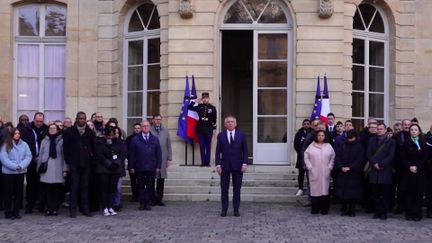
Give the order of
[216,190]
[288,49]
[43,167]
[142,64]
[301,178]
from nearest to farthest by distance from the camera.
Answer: [43,167] < [301,178] < [216,190] < [288,49] < [142,64]

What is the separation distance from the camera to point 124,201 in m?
14.0

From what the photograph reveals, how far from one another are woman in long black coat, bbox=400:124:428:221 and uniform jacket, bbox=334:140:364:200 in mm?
749

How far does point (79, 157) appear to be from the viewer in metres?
11.9

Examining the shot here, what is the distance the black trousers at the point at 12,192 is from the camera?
11727 mm

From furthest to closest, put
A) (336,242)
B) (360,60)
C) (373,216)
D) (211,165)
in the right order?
1. (360,60)
2. (211,165)
3. (373,216)
4. (336,242)

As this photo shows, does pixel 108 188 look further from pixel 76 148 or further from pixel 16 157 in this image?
pixel 16 157

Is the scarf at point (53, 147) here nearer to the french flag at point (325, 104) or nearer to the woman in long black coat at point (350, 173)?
the woman in long black coat at point (350, 173)

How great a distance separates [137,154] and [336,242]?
471cm

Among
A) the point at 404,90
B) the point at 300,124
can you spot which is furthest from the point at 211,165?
the point at 404,90

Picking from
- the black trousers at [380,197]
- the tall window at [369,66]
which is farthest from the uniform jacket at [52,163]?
the tall window at [369,66]

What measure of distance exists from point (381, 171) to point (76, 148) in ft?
17.6

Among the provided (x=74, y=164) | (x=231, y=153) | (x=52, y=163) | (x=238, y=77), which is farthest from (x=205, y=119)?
(x=238, y=77)

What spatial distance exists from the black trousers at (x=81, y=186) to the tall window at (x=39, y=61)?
6266 mm

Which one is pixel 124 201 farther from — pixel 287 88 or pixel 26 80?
pixel 26 80
